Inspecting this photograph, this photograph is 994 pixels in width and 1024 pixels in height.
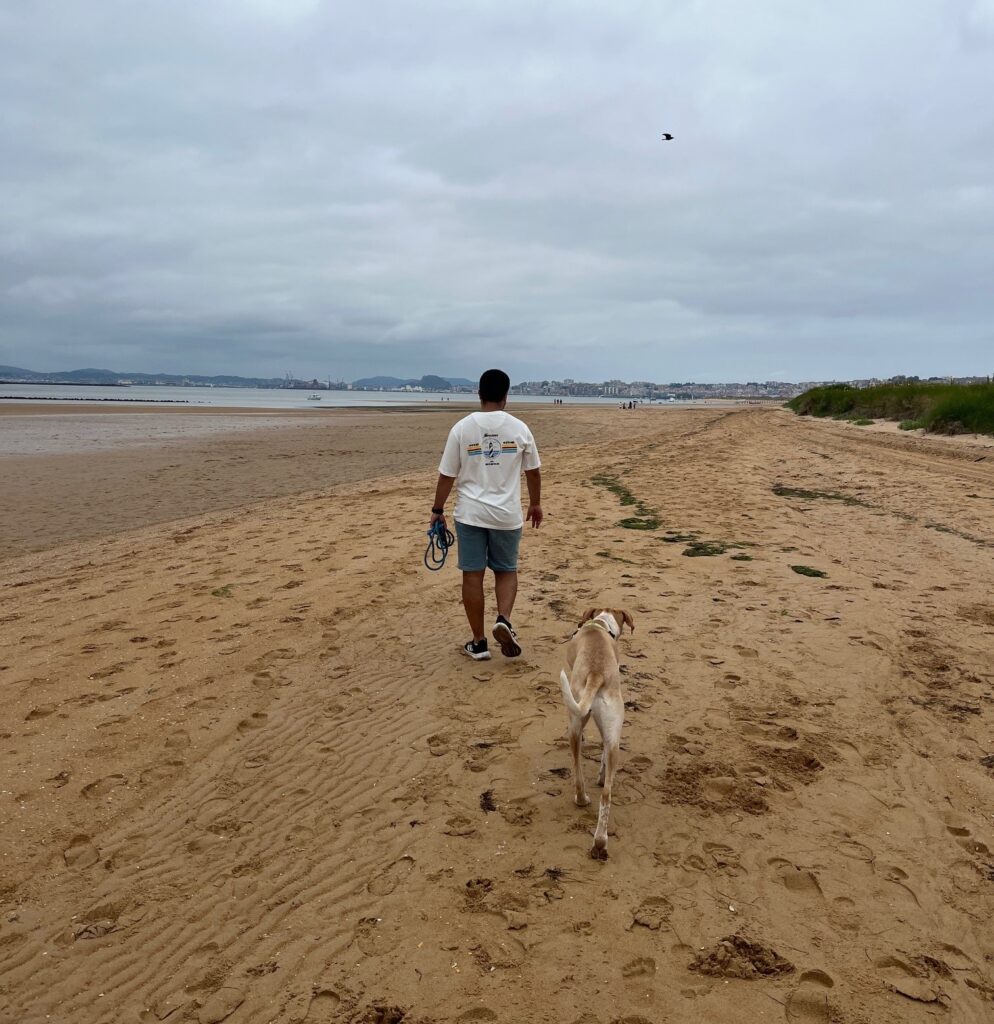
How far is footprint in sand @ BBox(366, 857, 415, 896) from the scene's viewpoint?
3.03 metres

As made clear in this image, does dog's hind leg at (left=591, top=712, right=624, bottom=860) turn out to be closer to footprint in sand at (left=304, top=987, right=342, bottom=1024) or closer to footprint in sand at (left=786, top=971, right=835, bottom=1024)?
footprint in sand at (left=786, top=971, right=835, bottom=1024)

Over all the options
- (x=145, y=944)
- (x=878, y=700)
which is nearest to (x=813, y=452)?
(x=878, y=700)

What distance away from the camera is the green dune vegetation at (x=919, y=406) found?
2256 cm

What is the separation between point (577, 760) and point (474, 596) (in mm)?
2024

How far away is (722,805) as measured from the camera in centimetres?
358

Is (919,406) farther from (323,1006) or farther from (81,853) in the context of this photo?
(81,853)

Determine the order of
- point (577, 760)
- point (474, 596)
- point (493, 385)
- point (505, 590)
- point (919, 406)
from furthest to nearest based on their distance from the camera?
point (919, 406)
point (505, 590)
point (474, 596)
point (493, 385)
point (577, 760)

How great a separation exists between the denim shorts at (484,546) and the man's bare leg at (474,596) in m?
0.06

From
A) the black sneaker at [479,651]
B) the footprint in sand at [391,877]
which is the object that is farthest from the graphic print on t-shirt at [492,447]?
the footprint in sand at [391,877]

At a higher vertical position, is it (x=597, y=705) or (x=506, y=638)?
(x=597, y=705)

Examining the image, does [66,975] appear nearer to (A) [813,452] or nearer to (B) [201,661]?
(B) [201,661]

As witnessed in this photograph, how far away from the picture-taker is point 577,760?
3.48 metres

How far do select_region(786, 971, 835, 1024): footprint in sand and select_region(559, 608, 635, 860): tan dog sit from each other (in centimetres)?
93

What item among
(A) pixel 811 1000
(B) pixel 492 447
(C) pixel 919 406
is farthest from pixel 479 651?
(C) pixel 919 406
